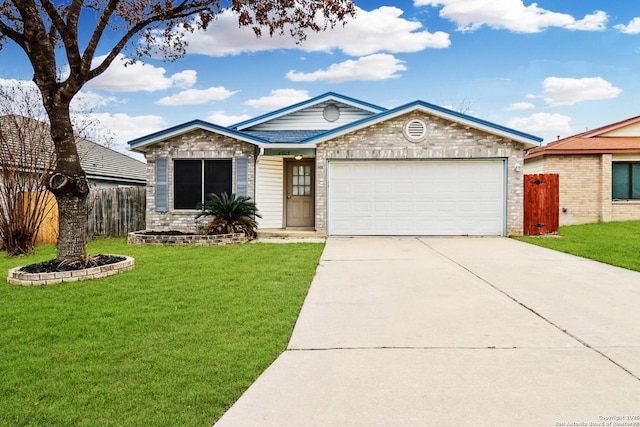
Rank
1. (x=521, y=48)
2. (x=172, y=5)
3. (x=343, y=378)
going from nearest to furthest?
(x=343, y=378), (x=172, y=5), (x=521, y=48)

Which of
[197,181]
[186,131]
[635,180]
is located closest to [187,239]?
[197,181]

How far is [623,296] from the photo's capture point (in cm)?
577

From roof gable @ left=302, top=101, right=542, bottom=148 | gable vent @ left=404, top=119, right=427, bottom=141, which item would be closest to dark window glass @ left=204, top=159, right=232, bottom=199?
roof gable @ left=302, top=101, right=542, bottom=148

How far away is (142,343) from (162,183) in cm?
1035

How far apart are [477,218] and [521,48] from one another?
9.94 metres

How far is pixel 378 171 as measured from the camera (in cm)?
1337

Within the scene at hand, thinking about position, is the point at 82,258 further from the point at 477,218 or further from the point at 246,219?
the point at 477,218

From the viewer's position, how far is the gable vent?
42.8 ft

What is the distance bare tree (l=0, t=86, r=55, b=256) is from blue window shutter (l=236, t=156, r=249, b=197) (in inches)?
190

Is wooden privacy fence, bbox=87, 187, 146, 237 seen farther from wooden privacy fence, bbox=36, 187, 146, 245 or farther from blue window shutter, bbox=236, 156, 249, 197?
blue window shutter, bbox=236, 156, 249, 197

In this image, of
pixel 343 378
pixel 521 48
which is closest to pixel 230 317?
pixel 343 378

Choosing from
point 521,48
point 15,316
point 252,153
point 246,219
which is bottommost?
point 15,316

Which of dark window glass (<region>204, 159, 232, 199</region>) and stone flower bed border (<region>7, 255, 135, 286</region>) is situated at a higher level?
dark window glass (<region>204, 159, 232, 199</region>)

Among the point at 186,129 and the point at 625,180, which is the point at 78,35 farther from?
the point at 625,180
